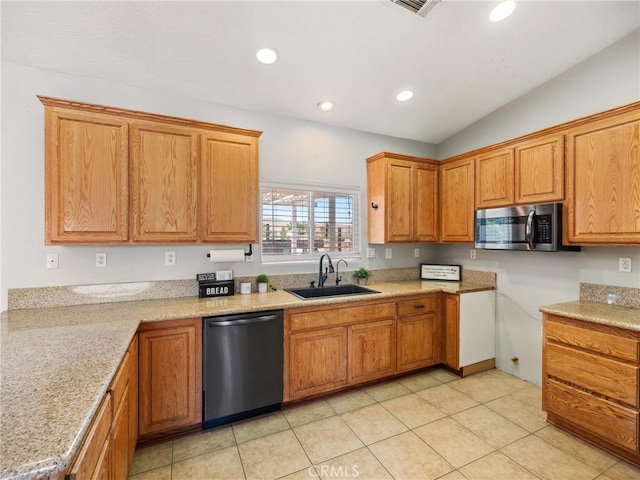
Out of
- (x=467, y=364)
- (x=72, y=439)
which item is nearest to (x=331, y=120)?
(x=467, y=364)

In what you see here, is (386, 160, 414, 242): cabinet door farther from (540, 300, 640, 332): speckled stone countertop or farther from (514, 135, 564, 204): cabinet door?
(540, 300, 640, 332): speckled stone countertop

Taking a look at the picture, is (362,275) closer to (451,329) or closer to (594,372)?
(451,329)

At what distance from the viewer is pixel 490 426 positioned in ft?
7.48

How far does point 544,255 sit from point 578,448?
61.7 inches

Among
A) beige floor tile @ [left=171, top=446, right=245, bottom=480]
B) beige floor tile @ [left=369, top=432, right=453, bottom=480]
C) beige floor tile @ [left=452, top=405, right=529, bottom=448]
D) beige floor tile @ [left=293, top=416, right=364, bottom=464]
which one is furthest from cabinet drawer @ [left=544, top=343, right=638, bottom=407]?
beige floor tile @ [left=171, top=446, right=245, bottom=480]

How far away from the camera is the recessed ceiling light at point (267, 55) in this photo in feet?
7.15

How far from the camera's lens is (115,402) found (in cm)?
138

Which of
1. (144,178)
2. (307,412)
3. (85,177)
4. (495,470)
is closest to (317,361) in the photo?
(307,412)

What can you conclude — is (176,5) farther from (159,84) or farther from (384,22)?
(384,22)

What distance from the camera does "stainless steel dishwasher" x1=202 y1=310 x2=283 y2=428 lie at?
2.16 m

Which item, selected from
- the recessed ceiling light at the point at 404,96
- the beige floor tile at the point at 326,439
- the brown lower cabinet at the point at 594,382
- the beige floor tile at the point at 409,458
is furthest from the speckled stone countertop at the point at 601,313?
the recessed ceiling light at the point at 404,96

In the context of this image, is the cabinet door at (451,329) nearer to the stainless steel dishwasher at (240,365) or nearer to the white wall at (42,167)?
the white wall at (42,167)

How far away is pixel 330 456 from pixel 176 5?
118 inches

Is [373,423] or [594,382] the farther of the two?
[373,423]
